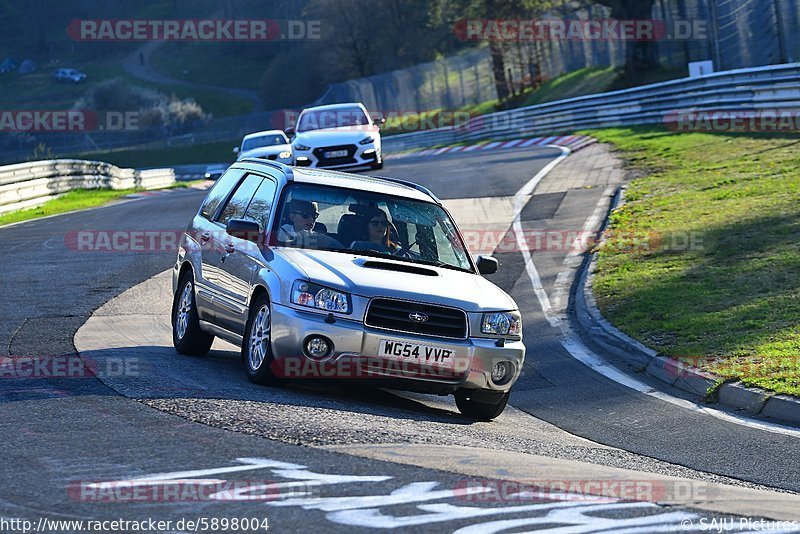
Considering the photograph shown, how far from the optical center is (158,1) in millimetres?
144375

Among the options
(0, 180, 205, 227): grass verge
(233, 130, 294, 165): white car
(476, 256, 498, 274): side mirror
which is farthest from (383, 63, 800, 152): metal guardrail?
(476, 256, 498, 274): side mirror

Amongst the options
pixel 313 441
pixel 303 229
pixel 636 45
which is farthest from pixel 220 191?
pixel 636 45

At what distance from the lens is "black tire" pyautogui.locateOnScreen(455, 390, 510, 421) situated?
9.27m

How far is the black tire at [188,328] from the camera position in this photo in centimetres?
1073

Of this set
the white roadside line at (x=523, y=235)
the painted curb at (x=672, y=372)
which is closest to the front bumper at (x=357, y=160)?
the white roadside line at (x=523, y=235)

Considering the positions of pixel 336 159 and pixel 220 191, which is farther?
pixel 336 159

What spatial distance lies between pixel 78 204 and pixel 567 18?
3591 cm

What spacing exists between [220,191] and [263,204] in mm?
1361

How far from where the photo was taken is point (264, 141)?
3372 centimetres

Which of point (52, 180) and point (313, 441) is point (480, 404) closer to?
point (313, 441)

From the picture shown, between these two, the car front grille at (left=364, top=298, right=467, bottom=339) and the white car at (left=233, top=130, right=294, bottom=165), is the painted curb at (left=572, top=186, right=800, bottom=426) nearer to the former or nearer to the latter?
the car front grille at (left=364, top=298, right=467, bottom=339)

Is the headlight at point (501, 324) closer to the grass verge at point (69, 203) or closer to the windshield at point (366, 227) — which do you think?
the windshield at point (366, 227)

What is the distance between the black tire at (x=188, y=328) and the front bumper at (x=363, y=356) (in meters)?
2.10

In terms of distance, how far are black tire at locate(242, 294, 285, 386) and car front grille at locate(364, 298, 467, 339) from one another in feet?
2.61
